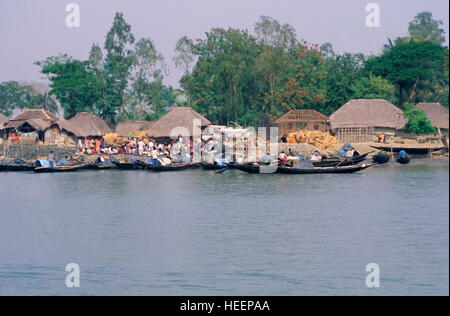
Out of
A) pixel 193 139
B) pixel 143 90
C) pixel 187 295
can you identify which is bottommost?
pixel 187 295

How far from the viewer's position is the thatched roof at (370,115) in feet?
130

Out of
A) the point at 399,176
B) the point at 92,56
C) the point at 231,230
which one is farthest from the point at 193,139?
the point at 231,230

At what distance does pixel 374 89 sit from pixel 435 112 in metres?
4.30

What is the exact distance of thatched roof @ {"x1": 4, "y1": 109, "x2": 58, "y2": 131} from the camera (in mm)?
43459

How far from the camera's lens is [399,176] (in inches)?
1192

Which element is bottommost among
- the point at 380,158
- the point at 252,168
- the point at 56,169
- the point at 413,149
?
the point at 56,169

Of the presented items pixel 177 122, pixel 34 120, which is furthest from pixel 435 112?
pixel 34 120

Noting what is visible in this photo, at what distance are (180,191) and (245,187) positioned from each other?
9.42ft

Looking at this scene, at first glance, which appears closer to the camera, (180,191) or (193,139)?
(180,191)

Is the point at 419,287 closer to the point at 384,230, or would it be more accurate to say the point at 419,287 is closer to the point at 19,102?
the point at 384,230

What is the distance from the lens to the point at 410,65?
41.3 metres

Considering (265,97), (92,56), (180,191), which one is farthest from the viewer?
(92,56)

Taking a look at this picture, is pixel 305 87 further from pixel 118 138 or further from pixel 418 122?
pixel 118 138

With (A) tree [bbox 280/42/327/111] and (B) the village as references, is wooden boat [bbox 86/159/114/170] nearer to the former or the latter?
(B) the village
